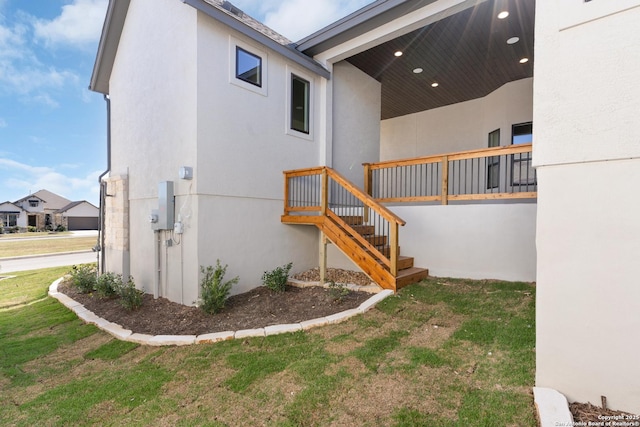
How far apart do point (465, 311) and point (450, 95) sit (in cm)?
847

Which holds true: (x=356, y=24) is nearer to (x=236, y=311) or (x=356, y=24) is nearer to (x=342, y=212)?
(x=342, y=212)

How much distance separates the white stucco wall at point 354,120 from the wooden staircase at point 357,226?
1578 millimetres

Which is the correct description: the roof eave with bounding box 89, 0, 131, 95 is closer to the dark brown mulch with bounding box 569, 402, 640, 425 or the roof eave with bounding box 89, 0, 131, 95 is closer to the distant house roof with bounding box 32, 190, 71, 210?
the dark brown mulch with bounding box 569, 402, 640, 425

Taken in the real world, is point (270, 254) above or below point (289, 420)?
above

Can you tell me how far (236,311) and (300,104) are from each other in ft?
16.6

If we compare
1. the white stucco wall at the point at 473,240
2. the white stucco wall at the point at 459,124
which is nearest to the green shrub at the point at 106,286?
the white stucco wall at the point at 473,240

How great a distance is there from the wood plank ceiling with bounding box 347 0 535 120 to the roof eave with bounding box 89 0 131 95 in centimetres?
598

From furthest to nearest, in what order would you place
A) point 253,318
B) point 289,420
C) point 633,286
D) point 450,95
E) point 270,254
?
point 450,95 < point 270,254 < point 253,318 < point 289,420 < point 633,286

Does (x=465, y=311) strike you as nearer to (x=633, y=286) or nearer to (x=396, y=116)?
(x=633, y=286)

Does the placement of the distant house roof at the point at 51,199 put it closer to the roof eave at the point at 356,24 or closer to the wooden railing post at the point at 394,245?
the roof eave at the point at 356,24

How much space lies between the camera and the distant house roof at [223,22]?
549cm

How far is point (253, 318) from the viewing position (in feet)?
15.4

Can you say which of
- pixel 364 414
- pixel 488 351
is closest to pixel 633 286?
pixel 488 351

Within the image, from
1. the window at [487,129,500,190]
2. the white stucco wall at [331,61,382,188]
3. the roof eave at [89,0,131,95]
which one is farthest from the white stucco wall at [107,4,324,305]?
the window at [487,129,500,190]
